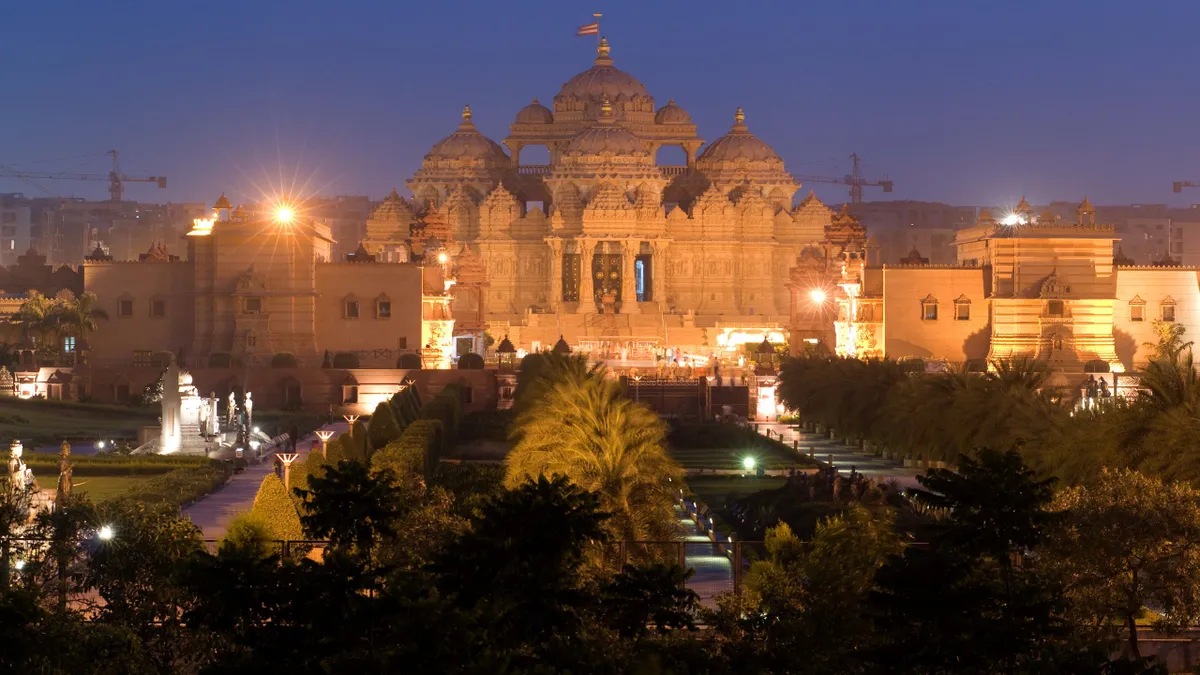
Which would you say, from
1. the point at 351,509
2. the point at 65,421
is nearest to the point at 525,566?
the point at 351,509

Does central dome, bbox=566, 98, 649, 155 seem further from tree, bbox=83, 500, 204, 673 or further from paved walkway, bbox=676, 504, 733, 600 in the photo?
tree, bbox=83, 500, 204, 673

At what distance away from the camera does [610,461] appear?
135 feet

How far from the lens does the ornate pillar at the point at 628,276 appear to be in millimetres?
118875

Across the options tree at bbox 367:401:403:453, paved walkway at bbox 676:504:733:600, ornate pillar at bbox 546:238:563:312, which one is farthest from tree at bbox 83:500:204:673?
ornate pillar at bbox 546:238:563:312

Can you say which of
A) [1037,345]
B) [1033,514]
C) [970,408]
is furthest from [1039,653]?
[1037,345]

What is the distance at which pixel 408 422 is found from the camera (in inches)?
2579

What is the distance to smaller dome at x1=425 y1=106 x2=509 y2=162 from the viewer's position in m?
130

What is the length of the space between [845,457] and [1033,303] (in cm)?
2203

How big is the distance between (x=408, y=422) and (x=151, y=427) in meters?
7.72

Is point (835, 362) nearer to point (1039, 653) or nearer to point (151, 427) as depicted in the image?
point (151, 427)

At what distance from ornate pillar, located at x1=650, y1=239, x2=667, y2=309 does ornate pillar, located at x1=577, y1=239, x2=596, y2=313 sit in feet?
12.9

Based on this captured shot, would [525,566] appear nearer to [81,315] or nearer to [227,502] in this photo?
[227,502]

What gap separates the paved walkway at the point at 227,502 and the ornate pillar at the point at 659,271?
59.7 m

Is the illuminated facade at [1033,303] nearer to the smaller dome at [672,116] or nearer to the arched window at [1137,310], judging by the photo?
the arched window at [1137,310]
